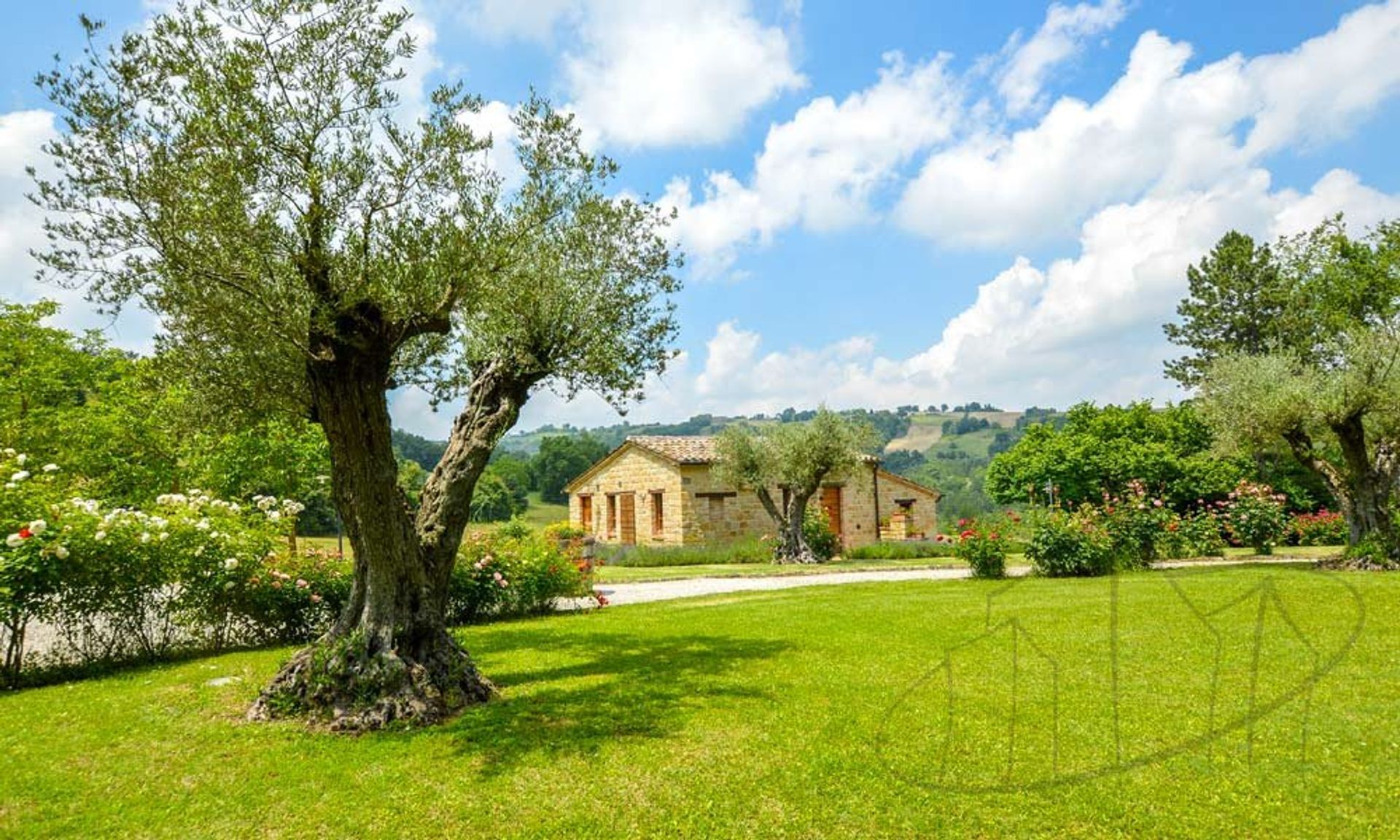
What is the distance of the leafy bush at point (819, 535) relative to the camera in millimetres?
27109

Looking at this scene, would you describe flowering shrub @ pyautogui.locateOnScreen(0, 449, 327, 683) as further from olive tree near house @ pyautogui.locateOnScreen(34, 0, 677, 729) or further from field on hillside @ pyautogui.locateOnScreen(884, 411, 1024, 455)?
field on hillside @ pyautogui.locateOnScreen(884, 411, 1024, 455)

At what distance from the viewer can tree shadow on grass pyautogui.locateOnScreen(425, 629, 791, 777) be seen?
229 inches

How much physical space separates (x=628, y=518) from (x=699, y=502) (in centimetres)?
501

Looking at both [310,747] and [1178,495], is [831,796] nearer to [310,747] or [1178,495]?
[310,747]

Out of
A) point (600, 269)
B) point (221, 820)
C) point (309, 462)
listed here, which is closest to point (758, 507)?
point (309, 462)

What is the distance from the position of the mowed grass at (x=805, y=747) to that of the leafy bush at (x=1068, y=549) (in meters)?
6.64

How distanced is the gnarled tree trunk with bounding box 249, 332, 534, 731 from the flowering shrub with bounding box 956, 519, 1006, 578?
12.6m

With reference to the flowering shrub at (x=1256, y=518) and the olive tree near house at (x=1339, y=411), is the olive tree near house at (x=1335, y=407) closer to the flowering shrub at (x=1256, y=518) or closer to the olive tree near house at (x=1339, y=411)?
the olive tree near house at (x=1339, y=411)

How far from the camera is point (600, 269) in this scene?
368 inches

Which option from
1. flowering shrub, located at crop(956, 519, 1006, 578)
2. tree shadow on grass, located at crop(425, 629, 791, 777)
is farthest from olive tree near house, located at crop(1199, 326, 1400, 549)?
tree shadow on grass, located at crop(425, 629, 791, 777)

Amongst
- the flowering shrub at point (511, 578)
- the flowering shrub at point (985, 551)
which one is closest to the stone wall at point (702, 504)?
the flowering shrub at point (985, 551)

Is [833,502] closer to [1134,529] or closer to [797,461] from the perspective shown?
[797,461]

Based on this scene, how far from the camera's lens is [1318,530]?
907 inches

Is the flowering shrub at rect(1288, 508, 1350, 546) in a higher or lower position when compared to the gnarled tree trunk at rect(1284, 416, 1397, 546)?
lower
